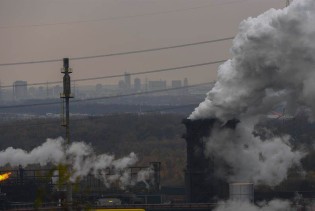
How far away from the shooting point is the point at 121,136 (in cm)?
17612

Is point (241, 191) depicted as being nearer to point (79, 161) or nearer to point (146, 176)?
point (146, 176)

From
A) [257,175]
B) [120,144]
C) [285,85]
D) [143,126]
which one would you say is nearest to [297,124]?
[120,144]

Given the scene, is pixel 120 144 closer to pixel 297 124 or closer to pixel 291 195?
pixel 297 124

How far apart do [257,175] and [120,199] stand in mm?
15157

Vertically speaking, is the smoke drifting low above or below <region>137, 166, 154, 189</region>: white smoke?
above

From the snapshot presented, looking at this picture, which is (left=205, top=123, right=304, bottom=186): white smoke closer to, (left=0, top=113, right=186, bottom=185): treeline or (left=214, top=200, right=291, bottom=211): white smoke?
(left=214, top=200, right=291, bottom=211): white smoke

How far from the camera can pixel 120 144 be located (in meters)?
167

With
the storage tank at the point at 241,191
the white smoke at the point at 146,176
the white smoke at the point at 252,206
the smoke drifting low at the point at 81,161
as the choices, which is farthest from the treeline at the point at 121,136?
the storage tank at the point at 241,191

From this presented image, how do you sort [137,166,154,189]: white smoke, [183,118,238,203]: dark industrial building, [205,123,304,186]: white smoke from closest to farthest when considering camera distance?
[205,123,304,186]: white smoke
[183,118,238,203]: dark industrial building
[137,166,154,189]: white smoke

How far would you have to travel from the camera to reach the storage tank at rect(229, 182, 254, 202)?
3152 inches

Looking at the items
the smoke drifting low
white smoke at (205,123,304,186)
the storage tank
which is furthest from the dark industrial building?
the smoke drifting low

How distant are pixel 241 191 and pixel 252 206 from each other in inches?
80.0

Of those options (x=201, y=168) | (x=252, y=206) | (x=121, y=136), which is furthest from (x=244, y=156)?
(x=121, y=136)

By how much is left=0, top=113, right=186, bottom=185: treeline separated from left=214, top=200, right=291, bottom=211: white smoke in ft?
165
